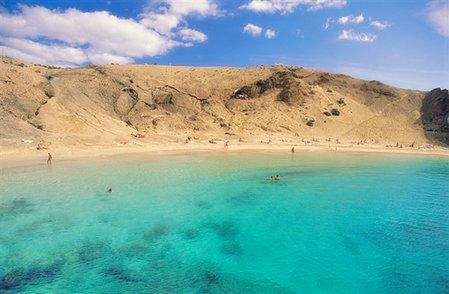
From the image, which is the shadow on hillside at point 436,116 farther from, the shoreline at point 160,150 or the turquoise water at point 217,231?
the turquoise water at point 217,231

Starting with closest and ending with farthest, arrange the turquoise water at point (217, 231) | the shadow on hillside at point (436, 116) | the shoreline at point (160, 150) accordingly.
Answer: the turquoise water at point (217, 231) < the shoreline at point (160, 150) < the shadow on hillside at point (436, 116)

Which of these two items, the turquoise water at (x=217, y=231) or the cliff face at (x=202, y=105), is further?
the cliff face at (x=202, y=105)

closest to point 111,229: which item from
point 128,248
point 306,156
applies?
point 128,248

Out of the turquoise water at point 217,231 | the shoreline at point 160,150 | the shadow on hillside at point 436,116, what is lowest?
the turquoise water at point 217,231

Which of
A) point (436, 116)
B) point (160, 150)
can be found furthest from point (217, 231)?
point (436, 116)

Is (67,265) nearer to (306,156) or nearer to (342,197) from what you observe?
(342,197)

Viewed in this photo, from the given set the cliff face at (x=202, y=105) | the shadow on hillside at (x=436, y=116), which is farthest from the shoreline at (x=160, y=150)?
the shadow on hillside at (x=436, y=116)

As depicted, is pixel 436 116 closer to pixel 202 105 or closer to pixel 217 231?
pixel 202 105
